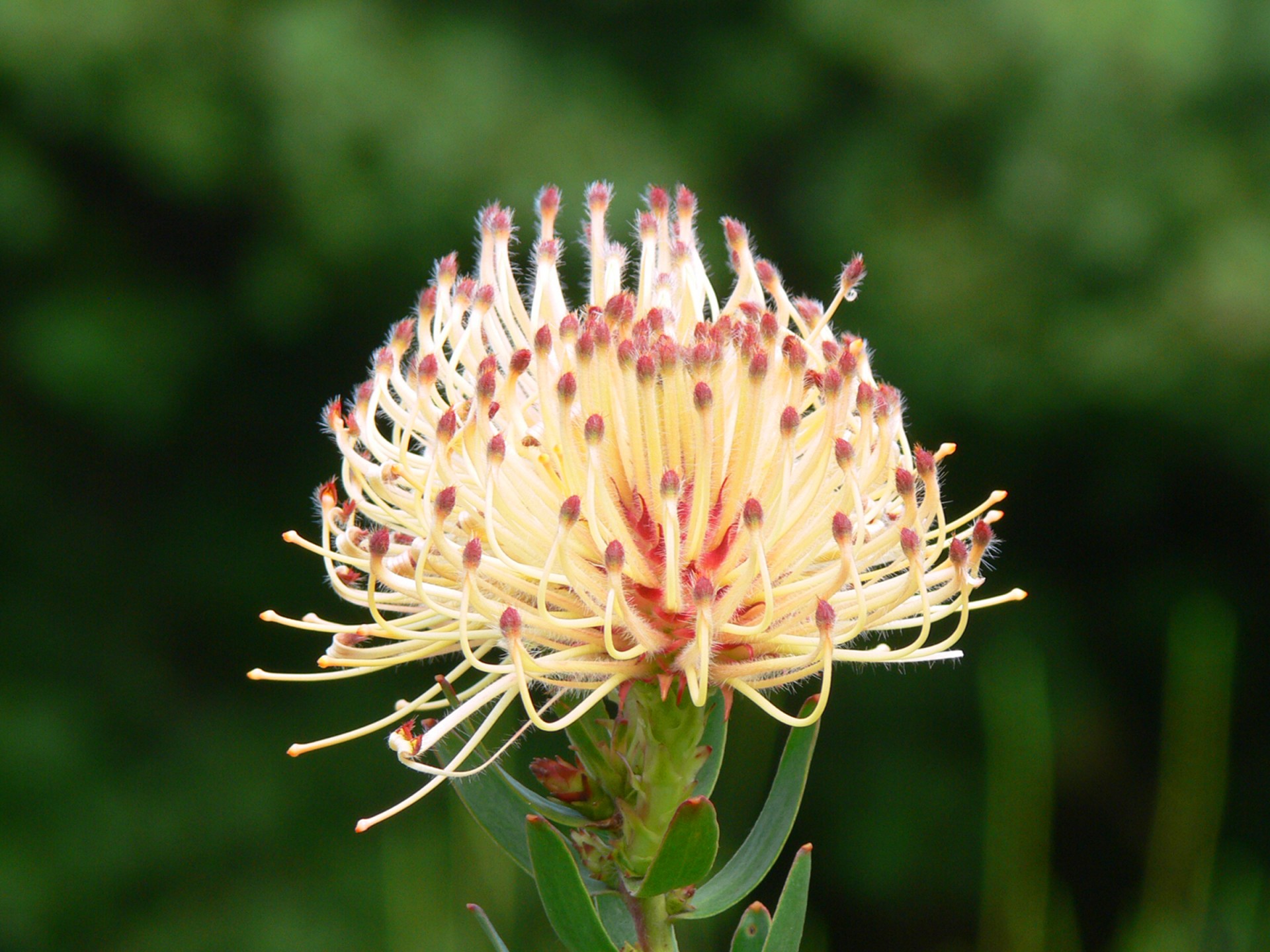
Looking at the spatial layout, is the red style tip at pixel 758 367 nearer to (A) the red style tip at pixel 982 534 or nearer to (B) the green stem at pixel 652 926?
(A) the red style tip at pixel 982 534

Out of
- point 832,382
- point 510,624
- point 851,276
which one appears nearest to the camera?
point 510,624

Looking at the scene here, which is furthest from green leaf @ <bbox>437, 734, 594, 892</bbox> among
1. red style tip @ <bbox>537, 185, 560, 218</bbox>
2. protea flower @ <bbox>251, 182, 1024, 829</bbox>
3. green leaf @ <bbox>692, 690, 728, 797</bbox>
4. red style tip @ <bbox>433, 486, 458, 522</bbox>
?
red style tip @ <bbox>537, 185, 560, 218</bbox>

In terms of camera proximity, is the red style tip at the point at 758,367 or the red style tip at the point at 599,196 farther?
the red style tip at the point at 599,196

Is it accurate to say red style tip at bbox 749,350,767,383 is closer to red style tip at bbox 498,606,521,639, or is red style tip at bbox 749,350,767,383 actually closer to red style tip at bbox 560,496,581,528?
red style tip at bbox 560,496,581,528

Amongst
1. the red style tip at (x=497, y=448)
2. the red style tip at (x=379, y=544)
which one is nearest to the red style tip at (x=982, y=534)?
the red style tip at (x=497, y=448)

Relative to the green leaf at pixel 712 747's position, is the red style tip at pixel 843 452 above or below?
above

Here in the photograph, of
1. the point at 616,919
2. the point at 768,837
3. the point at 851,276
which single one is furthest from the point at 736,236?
the point at 616,919

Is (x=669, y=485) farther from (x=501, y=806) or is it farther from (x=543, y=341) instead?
(x=501, y=806)

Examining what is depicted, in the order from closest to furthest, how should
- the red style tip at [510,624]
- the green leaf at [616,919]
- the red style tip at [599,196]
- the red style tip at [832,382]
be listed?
the red style tip at [510,624]
the red style tip at [832,382]
the green leaf at [616,919]
the red style tip at [599,196]

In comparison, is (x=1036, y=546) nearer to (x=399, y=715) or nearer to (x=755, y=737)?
(x=755, y=737)
